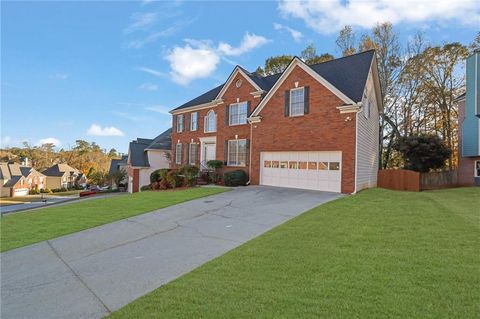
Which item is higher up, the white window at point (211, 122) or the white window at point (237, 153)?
the white window at point (211, 122)

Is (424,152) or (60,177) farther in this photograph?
(60,177)

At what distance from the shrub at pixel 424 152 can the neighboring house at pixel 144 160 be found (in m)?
23.3

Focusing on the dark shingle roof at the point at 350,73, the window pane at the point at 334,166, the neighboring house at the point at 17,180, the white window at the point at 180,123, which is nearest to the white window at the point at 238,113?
the dark shingle roof at the point at 350,73

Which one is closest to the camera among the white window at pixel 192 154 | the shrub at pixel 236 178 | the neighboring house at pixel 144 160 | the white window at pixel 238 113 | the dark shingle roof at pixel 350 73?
the dark shingle roof at pixel 350 73

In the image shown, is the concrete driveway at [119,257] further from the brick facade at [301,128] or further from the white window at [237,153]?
the white window at [237,153]

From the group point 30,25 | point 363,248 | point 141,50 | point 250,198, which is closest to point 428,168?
point 250,198

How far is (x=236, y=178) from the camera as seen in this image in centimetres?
1955

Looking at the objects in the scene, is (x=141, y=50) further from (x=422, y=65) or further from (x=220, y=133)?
(x=422, y=65)

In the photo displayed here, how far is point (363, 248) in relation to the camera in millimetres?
5703

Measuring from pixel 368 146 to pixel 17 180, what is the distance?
194 feet

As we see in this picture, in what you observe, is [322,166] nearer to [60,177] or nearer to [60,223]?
[60,223]

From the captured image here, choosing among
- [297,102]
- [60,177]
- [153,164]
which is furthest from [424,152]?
[60,177]

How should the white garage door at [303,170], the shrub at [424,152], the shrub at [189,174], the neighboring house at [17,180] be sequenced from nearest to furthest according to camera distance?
the white garage door at [303,170], the shrub at [189,174], the shrub at [424,152], the neighboring house at [17,180]

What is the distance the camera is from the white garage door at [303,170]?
1559 cm
